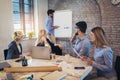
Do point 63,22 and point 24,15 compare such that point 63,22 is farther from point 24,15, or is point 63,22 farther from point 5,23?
point 5,23

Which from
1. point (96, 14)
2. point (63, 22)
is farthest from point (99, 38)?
point (63, 22)

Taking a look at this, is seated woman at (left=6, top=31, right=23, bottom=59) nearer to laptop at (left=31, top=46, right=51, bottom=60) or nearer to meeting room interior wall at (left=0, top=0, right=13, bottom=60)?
laptop at (left=31, top=46, right=51, bottom=60)

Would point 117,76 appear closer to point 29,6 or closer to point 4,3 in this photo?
point 4,3

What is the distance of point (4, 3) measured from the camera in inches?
182

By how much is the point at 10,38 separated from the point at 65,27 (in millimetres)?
1762

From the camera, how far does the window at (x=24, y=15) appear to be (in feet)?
17.2

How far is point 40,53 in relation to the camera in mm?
2920

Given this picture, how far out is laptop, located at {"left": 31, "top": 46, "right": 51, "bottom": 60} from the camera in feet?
9.33

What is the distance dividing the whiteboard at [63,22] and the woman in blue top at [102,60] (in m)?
3.02

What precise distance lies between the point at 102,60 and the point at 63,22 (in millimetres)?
3315

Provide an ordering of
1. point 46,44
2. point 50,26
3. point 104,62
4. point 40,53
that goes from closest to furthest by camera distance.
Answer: point 104,62 → point 40,53 → point 46,44 → point 50,26

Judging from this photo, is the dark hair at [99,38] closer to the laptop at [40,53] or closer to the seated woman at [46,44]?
the laptop at [40,53]

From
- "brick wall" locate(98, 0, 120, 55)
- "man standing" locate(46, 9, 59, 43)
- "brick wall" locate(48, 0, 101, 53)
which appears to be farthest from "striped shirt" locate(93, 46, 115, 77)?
"man standing" locate(46, 9, 59, 43)

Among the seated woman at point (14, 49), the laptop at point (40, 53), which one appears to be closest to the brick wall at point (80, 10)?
the seated woman at point (14, 49)
